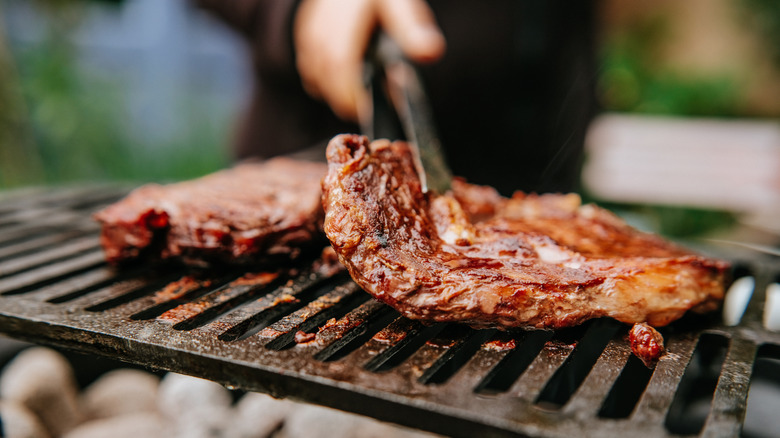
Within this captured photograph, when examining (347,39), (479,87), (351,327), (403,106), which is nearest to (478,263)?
(351,327)

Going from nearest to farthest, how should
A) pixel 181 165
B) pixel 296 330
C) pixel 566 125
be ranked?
pixel 296 330 < pixel 566 125 < pixel 181 165

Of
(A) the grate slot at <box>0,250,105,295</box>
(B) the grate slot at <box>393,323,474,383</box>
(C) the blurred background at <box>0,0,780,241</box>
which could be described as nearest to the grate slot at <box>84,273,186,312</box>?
(A) the grate slot at <box>0,250,105,295</box>

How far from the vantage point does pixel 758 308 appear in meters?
1.97

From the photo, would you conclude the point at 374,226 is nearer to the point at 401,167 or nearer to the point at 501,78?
the point at 401,167

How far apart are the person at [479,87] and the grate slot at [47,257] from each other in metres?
1.92

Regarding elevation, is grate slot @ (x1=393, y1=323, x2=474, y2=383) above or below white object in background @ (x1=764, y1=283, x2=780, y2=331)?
above

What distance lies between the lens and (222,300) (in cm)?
188

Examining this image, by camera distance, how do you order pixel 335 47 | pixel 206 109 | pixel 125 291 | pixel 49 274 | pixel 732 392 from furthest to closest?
pixel 206 109 < pixel 335 47 < pixel 49 274 < pixel 125 291 < pixel 732 392

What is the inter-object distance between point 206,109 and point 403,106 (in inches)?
290

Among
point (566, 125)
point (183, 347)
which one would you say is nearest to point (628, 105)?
point (566, 125)

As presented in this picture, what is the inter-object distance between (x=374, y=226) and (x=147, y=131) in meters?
8.56

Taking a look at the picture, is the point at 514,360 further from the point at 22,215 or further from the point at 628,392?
the point at 22,215

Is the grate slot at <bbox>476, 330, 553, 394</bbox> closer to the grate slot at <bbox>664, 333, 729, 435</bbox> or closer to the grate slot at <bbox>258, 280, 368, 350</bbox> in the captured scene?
the grate slot at <bbox>258, 280, 368, 350</bbox>

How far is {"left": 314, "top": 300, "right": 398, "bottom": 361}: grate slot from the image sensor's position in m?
1.56
